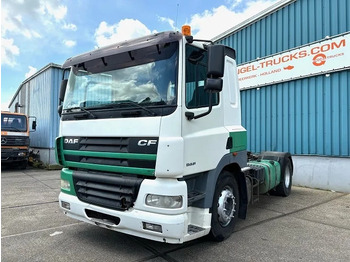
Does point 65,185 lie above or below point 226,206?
above

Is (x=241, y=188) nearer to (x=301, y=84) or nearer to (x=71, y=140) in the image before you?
(x=71, y=140)

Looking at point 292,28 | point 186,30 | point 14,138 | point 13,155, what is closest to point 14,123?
point 14,138

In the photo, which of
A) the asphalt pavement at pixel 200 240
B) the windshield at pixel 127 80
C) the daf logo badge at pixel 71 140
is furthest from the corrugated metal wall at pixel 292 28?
the daf logo badge at pixel 71 140

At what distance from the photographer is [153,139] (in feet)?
10.2

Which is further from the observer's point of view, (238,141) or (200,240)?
(238,141)

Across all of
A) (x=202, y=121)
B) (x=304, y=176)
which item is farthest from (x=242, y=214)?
(x=304, y=176)

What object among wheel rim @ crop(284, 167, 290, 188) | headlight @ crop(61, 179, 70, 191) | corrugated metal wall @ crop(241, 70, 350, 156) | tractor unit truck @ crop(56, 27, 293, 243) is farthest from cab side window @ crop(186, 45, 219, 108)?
corrugated metal wall @ crop(241, 70, 350, 156)

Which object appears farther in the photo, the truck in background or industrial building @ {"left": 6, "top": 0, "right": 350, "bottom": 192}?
the truck in background

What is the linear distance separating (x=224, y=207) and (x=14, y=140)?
1174cm

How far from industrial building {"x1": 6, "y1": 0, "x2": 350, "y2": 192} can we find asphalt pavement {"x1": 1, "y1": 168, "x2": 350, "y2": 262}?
205 cm

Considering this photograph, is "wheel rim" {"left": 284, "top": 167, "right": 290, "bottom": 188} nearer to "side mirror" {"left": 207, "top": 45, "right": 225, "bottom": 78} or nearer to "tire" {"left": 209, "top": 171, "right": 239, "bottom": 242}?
"tire" {"left": 209, "top": 171, "right": 239, "bottom": 242}

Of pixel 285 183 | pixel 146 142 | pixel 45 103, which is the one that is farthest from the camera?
pixel 45 103

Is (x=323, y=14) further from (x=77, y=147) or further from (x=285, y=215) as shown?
Result: (x=77, y=147)

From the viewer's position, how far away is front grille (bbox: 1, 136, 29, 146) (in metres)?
12.4
